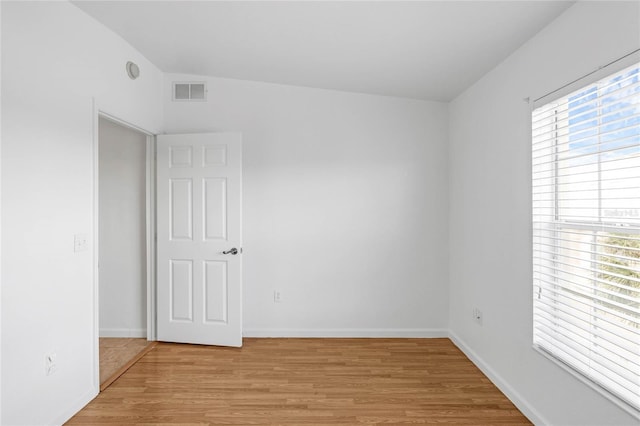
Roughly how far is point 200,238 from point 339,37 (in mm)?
2217

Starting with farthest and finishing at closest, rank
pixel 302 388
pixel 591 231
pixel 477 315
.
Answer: pixel 477 315, pixel 302 388, pixel 591 231

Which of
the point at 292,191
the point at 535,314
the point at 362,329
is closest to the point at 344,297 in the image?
the point at 362,329

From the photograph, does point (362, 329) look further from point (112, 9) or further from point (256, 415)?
point (112, 9)

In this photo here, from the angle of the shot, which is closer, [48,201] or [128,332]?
[48,201]

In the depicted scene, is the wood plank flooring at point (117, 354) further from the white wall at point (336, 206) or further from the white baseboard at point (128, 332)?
the white wall at point (336, 206)

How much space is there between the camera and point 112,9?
2326 millimetres

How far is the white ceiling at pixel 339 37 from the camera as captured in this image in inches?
81.0

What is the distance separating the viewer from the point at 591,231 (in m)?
1.79

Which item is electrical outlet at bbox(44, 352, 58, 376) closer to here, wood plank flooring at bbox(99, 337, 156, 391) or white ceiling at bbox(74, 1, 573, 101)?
wood plank flooring at bbox(99, 337, 156, 391)

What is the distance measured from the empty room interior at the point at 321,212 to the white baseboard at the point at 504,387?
0.06 feet

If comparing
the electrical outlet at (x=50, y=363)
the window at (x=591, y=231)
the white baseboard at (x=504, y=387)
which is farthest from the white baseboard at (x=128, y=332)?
the window at (x=591, y=231)

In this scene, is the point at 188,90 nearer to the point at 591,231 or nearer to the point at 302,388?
the point at 302,388

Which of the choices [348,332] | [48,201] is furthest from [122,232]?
[348,332]

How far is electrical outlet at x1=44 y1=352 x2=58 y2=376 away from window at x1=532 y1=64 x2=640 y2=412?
3.03 m
